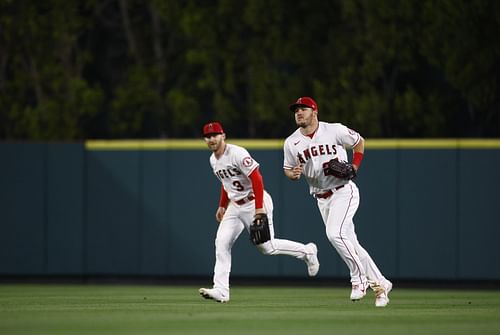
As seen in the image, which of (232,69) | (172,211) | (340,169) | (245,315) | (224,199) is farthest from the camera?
(232,69)

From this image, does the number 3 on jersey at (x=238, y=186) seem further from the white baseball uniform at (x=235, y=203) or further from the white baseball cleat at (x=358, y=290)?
the white baseball cleat at (x=358, y=290)

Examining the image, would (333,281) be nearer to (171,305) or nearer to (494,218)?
(494,218)

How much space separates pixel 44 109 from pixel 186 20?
109 inches

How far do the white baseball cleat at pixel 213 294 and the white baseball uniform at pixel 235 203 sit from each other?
0.04 meters

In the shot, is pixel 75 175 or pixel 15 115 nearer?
pixel 75 175

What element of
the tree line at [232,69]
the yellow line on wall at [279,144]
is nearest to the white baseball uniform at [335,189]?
the yellow line on wall at [279,144]

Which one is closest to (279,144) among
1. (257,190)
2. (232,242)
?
(232,242)

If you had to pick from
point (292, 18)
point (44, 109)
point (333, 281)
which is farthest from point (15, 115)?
point (333, 281)

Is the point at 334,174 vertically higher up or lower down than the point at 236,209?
higher up

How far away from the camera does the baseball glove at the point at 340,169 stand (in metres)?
10.1

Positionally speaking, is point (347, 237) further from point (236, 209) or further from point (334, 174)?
point (236, 209)

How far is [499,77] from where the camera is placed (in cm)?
1653

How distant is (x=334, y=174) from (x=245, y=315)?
1.83m

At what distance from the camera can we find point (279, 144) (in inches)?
631
